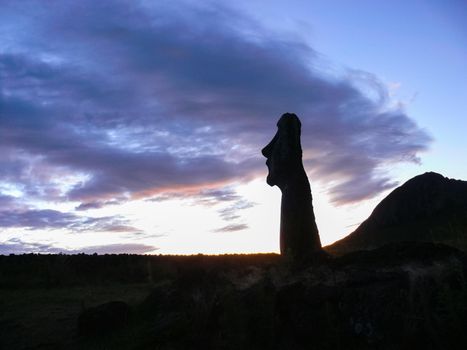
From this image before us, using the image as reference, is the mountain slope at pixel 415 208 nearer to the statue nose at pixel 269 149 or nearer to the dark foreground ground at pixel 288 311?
the statue nose at pixel 269 149

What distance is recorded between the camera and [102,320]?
373 inches

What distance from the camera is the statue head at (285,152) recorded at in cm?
1455

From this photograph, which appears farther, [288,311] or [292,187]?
[292,187]

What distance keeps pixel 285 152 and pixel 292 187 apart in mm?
1359

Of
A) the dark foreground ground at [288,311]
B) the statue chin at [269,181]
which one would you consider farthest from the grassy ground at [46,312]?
the statue chin at [269,181]

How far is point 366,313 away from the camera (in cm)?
650

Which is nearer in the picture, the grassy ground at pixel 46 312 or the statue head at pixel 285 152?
the grassy ground at pixel 46 312

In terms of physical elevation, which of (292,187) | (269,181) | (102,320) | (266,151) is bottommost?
(102,320)

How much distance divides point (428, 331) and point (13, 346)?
7.90 meters

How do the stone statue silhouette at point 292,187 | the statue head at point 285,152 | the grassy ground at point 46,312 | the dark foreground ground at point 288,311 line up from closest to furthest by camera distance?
1. the dark foreground ground at point 288,311
2. the grassy ground at point 46,312
3. the stone statue silhouette at point 292,187
4. the statue head at point 285,152

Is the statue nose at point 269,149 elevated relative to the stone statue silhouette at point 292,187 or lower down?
elevated

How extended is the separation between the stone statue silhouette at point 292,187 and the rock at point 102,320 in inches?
203

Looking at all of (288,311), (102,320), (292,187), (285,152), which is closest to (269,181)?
(285,152)

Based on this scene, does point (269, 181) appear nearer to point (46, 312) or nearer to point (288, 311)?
point (288, 311)
